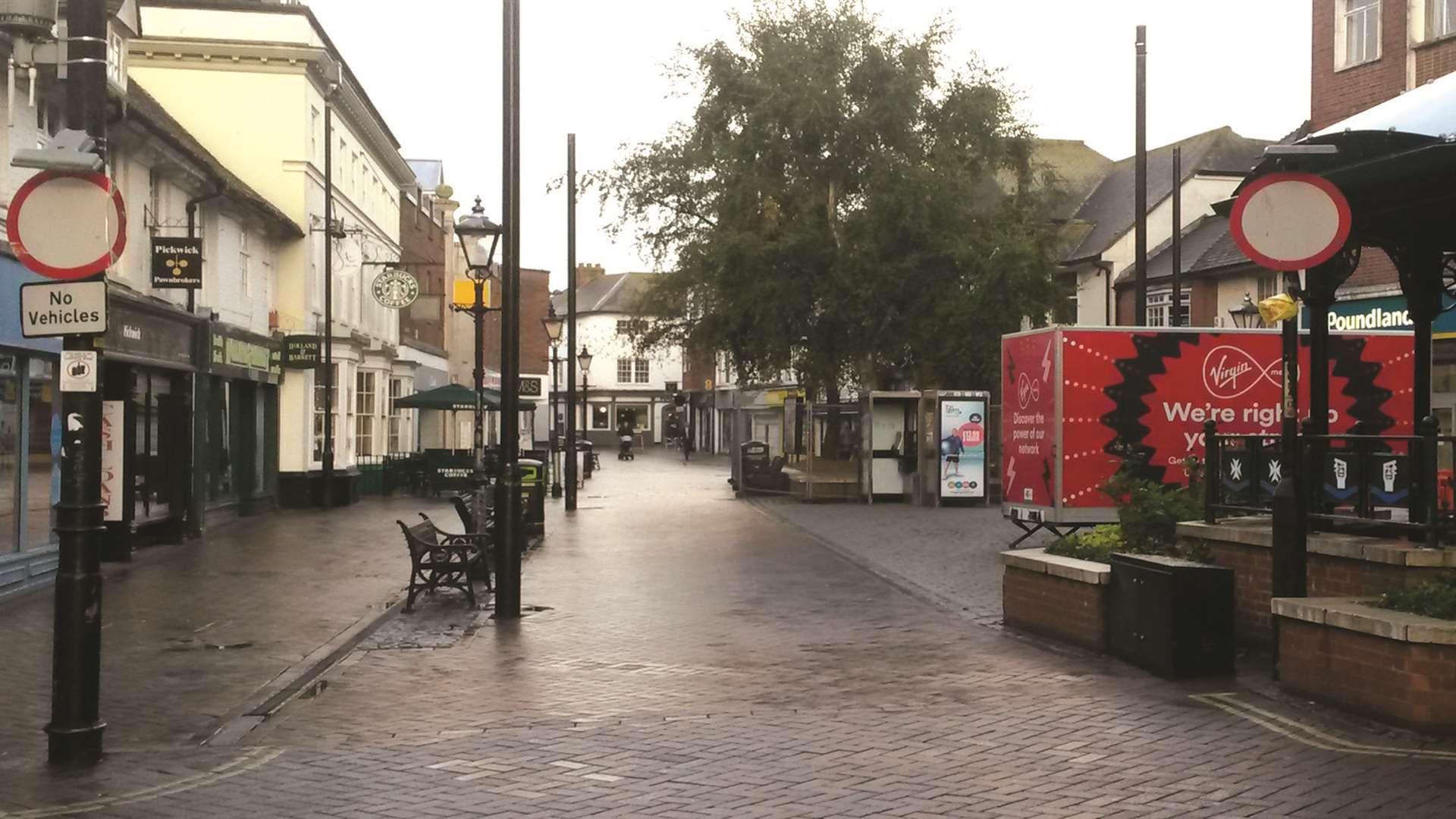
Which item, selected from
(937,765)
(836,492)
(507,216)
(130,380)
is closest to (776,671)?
(937,765)

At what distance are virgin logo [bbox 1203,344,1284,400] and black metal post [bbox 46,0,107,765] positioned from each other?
15083mm

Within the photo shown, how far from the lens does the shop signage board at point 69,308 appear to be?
284 inches

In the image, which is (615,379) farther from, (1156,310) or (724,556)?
(724,556)

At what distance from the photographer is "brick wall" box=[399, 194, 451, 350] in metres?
47.8

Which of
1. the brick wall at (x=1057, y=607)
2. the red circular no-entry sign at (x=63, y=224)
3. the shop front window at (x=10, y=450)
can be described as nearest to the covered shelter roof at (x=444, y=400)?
the shop front window at (x=10, y=450)

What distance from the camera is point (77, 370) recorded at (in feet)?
23.8

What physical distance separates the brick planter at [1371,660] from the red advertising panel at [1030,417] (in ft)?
33.1

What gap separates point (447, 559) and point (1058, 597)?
254 inches

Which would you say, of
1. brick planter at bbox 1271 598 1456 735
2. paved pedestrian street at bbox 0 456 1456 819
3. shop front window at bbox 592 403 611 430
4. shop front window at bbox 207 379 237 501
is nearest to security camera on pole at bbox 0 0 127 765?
paved pedestrian street at bbox 0 456 1456 819

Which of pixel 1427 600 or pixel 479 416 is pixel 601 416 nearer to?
pixel 479 416

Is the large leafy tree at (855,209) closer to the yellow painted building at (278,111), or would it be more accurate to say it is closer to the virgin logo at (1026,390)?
the yellow painted building at (278,111)

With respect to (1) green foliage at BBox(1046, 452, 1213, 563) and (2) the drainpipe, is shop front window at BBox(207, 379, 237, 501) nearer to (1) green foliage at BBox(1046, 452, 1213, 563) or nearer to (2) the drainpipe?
(1) green foliage at BBox(1046, 452, 1213, 563)

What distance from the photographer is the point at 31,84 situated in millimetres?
14977

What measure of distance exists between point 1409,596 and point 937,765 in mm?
2831
